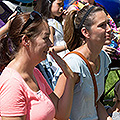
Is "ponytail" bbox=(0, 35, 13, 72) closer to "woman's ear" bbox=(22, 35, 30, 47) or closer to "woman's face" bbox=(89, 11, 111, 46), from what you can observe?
"woman's ear" bbox=(22, 35, 30, 47)

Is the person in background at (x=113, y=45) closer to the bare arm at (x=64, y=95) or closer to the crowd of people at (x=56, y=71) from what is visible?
the crowd of people at (x=56, y=71)

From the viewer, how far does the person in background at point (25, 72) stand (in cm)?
161

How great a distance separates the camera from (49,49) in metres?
2.00

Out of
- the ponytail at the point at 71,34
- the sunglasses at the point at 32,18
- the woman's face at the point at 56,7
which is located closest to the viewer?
the sunglasses at the point at 32,18

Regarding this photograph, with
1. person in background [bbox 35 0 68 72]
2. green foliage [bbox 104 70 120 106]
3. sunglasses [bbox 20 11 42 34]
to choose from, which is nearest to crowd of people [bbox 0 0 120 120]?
sunglasses [bbox 20 11 42 34]

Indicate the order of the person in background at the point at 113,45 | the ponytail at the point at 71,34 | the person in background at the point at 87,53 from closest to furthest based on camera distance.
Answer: the person in background at the point at 87,53
the ponytail at the point at 71,34
the person in background at the point at 113,45

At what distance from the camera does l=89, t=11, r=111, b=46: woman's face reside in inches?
96.3

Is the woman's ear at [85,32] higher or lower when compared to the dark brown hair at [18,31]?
lower

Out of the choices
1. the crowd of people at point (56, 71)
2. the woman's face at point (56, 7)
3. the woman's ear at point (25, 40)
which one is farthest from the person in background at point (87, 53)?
the woman's face at point (56, 7)

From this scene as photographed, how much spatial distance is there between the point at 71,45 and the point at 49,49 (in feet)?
2.17

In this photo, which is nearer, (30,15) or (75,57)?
(30,15)

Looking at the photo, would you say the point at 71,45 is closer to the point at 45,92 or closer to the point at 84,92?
the point at 84,92

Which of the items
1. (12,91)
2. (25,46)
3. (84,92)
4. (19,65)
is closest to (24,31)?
(25,46)

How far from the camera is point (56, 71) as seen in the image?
2391 mm
